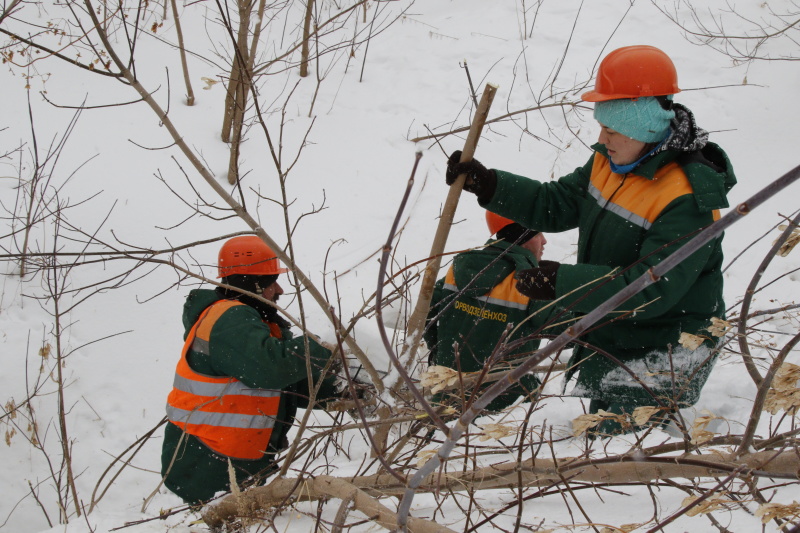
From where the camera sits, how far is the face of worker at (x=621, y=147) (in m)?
2.40

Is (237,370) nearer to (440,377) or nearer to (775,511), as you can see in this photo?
(440,377)

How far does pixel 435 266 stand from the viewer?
96.3 inches

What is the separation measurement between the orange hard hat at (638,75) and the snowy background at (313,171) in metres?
1.37

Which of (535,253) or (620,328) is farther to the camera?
(535,253)

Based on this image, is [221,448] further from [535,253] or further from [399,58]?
[399,58]

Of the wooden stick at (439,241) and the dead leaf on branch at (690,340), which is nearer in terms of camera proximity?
the dead leaf on branch at (690,340)

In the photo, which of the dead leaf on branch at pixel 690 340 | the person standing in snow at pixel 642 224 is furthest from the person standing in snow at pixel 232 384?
the dead leaf on branch at pixel 690 340

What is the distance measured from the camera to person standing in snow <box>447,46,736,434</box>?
7.38ft

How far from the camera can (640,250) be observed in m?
2.44

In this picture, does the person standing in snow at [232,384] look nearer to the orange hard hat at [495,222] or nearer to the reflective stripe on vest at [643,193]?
the orange hard hat at [495,222]

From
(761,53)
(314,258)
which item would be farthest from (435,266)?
(761,53)

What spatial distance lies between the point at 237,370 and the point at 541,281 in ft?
4.58

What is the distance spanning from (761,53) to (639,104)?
6.77 metres

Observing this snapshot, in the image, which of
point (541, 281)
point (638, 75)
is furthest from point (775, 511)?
point (638, 75)
